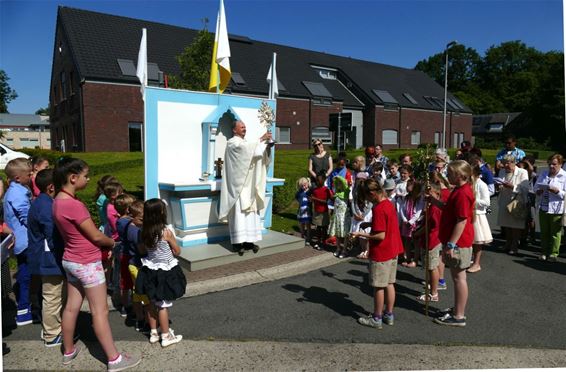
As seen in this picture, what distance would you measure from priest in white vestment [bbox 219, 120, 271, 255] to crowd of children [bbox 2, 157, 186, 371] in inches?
77.5

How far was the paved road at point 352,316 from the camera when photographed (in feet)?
12.9

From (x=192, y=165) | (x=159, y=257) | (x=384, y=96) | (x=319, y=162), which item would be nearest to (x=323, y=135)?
(x=384, y=96)

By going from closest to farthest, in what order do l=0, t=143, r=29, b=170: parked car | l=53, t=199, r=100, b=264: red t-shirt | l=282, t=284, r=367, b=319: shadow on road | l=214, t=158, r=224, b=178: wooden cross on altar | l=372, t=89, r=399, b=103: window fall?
l=53, t=199, r=100, b=264: red t-shirt → l=282, t=284, r=367, b=319: shadow on road → l=214, t=158, r=224, b=178: wooden cross on altar → l=0, t=143, r=29, b=170: parked car → l=372, t=89, r=399, b=103: window

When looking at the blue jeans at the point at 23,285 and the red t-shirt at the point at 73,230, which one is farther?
the blue jeans at the point at 23,285

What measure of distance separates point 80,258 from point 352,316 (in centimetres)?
286

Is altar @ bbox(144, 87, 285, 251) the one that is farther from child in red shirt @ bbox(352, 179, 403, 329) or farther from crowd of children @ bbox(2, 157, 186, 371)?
child in red shirt @ bbox(352, 179, 403, 329)

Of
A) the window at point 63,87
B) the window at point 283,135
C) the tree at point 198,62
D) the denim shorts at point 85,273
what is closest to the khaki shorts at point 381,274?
the denim shorts at point 85,273

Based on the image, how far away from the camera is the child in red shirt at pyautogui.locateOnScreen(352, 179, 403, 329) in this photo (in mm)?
4086

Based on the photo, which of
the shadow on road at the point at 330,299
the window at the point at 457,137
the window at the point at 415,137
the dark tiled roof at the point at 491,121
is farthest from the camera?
the dark tiled roof at the point at 491,121

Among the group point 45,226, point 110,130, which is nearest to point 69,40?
point 110,130

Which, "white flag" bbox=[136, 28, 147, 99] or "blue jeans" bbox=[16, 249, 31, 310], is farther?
"white flag" bbox=[136, 28, 147, 99]

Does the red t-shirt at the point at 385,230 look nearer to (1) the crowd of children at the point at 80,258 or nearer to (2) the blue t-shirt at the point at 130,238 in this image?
(1) the crowd of children at the point at 80,258

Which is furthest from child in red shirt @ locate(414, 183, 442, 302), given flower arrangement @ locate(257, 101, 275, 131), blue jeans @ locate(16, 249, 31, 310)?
blue jeans @ locate(16, 249, 31, 310)

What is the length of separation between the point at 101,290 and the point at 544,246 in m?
6.86
